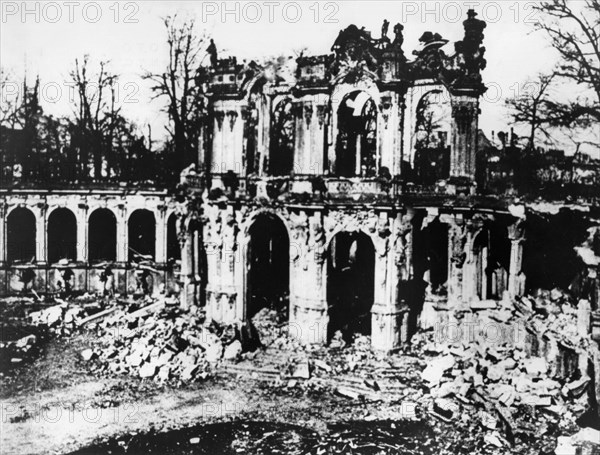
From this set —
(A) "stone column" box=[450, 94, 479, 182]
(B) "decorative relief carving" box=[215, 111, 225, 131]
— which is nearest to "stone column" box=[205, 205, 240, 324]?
(B) "decorative relief carving" box=[215, 111, 225, 131]

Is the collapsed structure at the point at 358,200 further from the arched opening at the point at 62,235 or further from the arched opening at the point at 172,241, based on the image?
the arched opening at the point at 62,235

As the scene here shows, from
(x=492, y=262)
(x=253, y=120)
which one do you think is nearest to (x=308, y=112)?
(x=253, y=120)

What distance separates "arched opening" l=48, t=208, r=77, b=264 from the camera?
32.0m

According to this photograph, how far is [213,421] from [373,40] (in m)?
14.5

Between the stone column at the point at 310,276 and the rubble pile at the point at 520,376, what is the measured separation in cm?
413

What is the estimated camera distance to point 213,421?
16.8 metres

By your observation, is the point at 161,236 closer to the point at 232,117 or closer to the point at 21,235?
the point at 21,235

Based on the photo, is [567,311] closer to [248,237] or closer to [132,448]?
[248,237]

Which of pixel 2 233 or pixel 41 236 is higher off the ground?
pixel 2 233

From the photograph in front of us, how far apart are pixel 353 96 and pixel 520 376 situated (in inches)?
530

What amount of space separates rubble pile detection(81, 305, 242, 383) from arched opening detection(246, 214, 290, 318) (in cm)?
245

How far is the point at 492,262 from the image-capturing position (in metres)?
23.8

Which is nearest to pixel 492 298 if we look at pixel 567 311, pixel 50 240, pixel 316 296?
pixel 567 311

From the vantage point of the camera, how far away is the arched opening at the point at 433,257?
2381 cm
